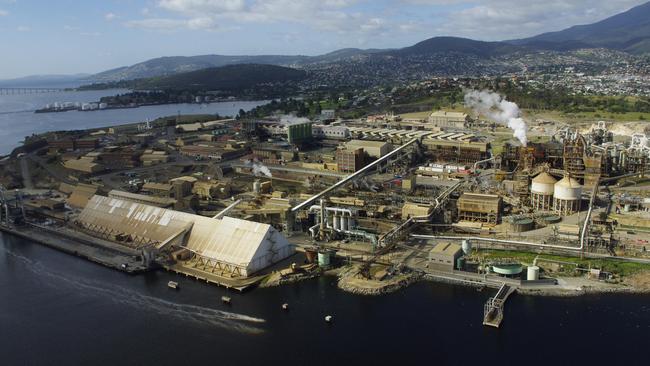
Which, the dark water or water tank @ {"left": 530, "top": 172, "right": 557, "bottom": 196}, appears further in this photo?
water tank @ {"left": 530, "top": 172, "right": 557, "bottom": 196}

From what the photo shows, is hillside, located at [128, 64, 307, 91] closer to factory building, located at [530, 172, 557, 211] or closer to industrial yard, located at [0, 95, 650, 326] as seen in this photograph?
industrial yard, located at [0, 95, 650, 326]

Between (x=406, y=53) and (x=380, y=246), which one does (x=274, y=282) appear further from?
(x=406, y=53)

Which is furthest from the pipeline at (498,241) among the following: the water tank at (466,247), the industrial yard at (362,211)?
the water tank at (466,247)

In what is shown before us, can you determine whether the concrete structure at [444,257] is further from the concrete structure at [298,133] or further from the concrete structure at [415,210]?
Answer: the concrete structure at [298,133]

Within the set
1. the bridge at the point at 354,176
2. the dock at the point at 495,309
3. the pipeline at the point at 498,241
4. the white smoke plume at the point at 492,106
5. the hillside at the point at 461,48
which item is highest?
the hillside at the point at 461,48

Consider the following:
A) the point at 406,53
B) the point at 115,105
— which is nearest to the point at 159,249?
the point at 115,105

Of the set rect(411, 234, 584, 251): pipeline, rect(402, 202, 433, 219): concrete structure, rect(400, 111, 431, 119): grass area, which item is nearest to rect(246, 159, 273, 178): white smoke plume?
rect(402, 202, 433, 219): concrete structure
